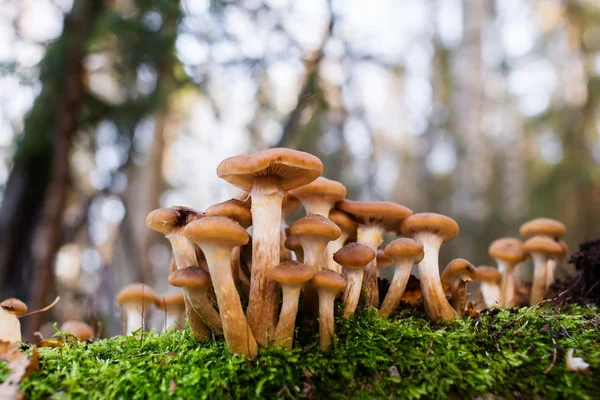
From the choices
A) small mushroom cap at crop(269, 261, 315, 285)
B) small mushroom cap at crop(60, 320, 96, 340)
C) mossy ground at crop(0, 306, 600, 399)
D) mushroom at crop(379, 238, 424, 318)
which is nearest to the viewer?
mossy ground at crop(0, 306, 600, 399)

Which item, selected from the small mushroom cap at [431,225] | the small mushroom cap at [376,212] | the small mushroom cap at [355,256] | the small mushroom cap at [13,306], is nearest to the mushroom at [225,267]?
the small mushroom cap at [355,256]

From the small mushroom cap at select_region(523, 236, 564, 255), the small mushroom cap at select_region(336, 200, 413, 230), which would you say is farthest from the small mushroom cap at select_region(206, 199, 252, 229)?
the small mushroom cap at select_region(523, 236, 564, 255)

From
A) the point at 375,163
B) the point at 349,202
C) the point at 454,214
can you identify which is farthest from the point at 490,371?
the point at 454,214

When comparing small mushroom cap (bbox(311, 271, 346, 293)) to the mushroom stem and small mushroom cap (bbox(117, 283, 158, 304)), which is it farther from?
small mushroom cap (bbox(117, 283, 158, 304))

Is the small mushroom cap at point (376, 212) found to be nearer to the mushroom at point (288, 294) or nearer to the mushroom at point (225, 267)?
the mushroom at point (288, 294)

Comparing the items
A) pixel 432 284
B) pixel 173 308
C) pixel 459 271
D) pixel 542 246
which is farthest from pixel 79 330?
pixel 542 246
